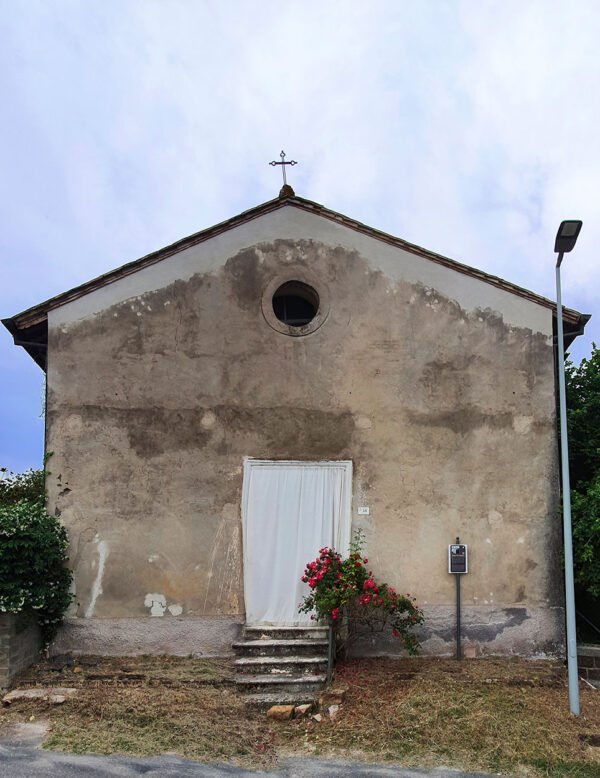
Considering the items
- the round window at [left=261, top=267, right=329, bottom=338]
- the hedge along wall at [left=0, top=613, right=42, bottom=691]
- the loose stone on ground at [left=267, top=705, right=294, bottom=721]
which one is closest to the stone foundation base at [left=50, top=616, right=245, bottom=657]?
the hedge along wall at [left=0, top=613, right=42, bottom=691]

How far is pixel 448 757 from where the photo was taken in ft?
21.2

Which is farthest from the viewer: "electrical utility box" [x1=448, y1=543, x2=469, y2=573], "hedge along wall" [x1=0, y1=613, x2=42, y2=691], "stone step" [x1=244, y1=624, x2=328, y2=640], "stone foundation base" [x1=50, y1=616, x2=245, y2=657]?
"electrical utility box" [x1=448, y1=543, x2=469, y2=573]

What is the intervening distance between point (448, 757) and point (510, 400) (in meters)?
5.42

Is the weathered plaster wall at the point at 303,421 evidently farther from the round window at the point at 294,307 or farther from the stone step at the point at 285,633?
the round window at the point at 294,307

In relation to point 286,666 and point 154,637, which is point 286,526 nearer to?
point 286,666

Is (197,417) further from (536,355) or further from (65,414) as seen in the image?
(536,355)

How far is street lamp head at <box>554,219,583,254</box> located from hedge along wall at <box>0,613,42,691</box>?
8.96 metres

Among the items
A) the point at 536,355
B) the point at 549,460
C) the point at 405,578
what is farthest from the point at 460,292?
the point at 405,578

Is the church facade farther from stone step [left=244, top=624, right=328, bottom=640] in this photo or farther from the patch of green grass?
the patch of green grass

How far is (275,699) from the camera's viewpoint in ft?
25.6

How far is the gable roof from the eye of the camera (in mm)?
10000

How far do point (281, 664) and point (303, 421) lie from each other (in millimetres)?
3632

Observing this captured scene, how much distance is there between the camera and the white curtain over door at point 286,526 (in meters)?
9.27

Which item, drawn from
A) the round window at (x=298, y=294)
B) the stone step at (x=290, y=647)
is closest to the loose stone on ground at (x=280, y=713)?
the stone step at (x=290, y=647)
